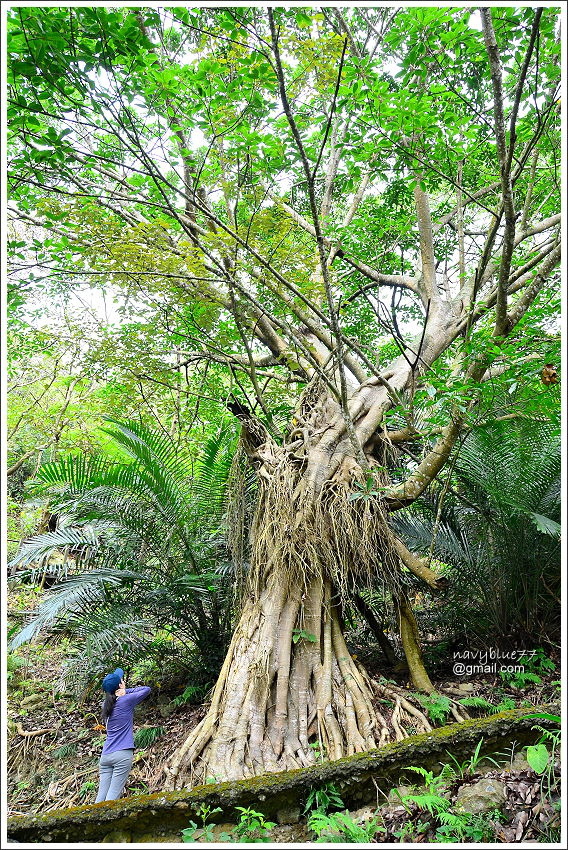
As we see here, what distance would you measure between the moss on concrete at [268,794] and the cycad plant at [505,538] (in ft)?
6.04

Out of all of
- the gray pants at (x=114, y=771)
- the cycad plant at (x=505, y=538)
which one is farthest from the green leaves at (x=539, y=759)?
the gray pants at (x=114, y=771)

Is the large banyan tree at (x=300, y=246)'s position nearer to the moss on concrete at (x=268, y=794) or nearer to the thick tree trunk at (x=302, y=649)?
the thick tree trunk at (x=302, y=649)

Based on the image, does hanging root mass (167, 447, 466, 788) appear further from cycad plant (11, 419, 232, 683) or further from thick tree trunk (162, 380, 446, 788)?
cycad plant (11, 419, 232, 683)

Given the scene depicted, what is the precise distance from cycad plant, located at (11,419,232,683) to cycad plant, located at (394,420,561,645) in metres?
2.12

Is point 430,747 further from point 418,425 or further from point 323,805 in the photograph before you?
point 418,425

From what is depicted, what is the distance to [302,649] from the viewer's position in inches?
179

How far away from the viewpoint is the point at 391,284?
691 centimetres

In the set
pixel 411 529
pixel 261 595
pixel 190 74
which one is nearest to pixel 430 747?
pixel 261 595

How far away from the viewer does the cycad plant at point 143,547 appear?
525cm

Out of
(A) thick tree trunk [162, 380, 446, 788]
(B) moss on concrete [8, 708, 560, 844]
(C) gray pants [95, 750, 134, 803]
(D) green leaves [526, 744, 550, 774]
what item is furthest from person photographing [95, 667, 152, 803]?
(D) green leaves [526, 744, 550, 774]

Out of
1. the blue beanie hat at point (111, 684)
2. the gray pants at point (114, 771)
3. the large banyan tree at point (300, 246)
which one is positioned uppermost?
the large banyan tree at point (300, 246)

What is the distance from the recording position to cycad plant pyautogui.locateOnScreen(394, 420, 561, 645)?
15.8 feet

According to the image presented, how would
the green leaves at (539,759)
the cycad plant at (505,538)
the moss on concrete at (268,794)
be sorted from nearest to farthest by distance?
the green leaves at (539,759)
the moss on concrete at (268,794)
the cycad plant at (505,538)

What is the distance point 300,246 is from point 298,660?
140 inches
